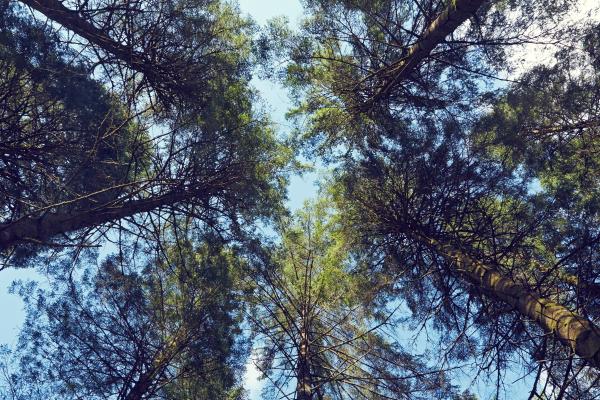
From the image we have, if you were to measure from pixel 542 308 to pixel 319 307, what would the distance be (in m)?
5.00

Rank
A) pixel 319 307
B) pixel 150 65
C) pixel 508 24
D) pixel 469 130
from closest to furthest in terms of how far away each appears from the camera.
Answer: pixel 150 65
pixel 508 24
pixel 469 130
pixel 319 307

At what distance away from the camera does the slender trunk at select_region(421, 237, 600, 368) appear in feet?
15.1

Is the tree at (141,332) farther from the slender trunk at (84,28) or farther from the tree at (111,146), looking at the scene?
the slender trunk at (84,28)

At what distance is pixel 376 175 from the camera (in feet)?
30.1


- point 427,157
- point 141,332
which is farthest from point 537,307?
point 141,332

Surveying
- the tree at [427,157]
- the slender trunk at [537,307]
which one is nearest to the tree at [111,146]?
the tree at [427,157]

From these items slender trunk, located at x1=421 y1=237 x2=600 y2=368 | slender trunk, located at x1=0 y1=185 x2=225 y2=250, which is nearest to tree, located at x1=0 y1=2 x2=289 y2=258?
slender trunk, located at x1=0 y1=185 x2=225 y2=250

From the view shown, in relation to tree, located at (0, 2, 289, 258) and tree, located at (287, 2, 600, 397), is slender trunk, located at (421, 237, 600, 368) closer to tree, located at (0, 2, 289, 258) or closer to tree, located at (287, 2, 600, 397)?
tree, located at (287, 2, 600, 397)

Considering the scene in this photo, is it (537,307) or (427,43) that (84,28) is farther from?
(537,307)

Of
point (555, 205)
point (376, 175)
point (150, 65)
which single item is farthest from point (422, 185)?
point (150, 65)

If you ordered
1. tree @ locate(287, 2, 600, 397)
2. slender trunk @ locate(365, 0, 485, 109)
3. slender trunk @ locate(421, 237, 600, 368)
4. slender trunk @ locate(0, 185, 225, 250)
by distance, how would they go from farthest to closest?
tree @ locate(287, 2, 600, 397)
slender trunk @ locate(365, 0, 485, 109)
slender trunk @ locate(0, 185, 225, 250)
slender trunk @ locate(421, 237, 600, 368)

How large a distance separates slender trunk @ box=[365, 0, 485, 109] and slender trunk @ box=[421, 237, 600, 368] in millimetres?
2779

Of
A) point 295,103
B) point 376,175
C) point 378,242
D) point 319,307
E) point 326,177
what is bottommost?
point 319,307

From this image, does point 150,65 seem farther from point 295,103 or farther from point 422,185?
point 422,185
